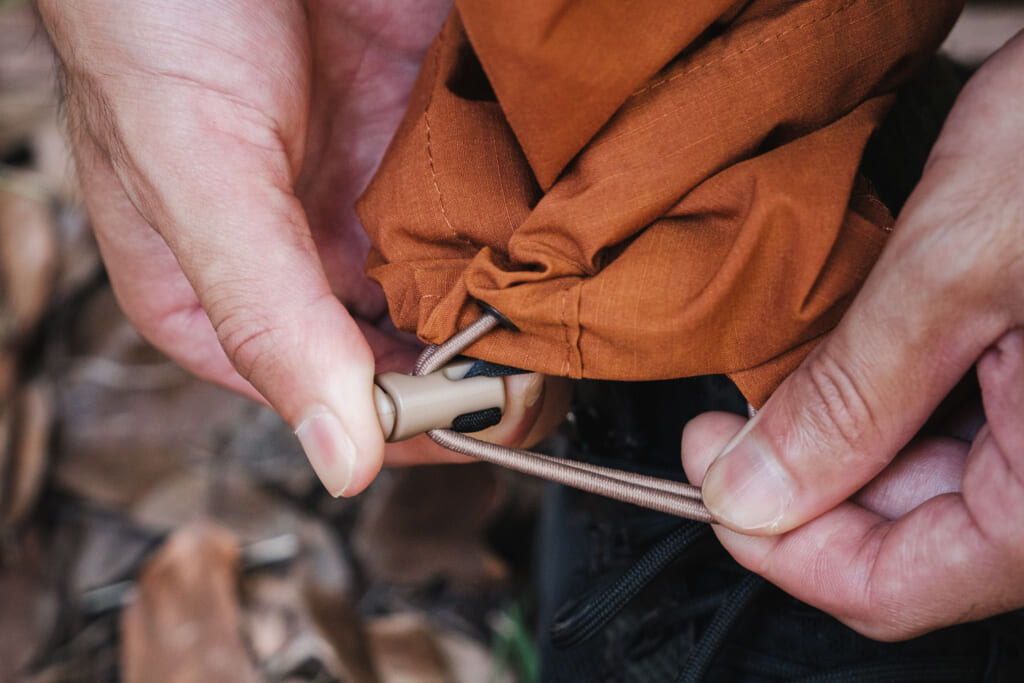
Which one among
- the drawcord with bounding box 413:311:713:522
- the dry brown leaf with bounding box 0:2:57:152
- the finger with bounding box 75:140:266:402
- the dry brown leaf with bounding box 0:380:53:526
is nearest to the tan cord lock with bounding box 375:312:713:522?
the drawcord with bounding box 413:311:713:522

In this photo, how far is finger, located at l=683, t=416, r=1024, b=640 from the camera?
0.44 metres

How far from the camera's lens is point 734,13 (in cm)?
51

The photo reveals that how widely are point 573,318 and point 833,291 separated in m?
0.16

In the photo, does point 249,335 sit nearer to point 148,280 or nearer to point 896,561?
point 148,280

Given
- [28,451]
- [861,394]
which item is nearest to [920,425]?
[861,394]

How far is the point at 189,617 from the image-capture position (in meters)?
1.05

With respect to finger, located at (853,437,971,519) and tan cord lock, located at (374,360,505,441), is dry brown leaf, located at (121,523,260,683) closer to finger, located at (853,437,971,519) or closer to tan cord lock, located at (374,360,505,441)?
tan cord lock, located at (374,360,505,441)

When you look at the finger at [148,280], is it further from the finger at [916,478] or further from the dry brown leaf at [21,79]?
the dry brown leaf at [21,79]

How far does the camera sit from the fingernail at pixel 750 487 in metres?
0.48

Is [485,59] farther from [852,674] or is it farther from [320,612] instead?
[320,612]

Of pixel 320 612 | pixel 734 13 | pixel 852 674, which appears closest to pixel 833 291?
pixel 734 13

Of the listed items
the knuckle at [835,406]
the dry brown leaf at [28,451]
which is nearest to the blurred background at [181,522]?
the dry brown leaf at [28,451]

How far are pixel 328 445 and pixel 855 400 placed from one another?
0.32m

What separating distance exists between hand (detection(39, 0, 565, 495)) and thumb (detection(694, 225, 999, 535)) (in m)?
0.17
